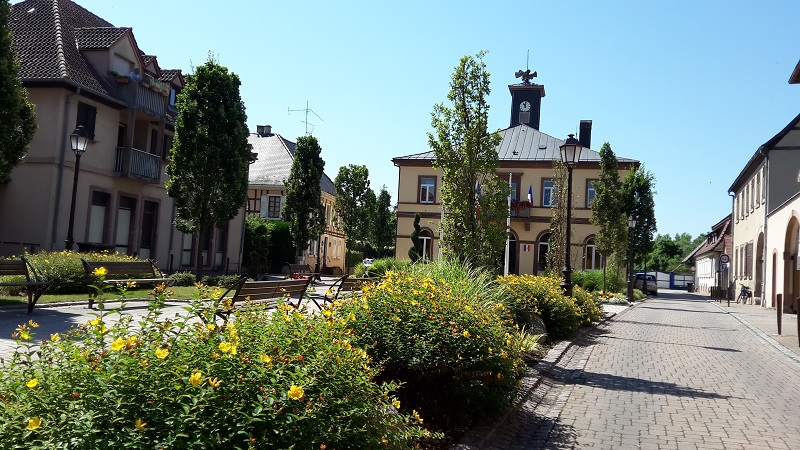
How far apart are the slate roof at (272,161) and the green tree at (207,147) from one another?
2520cm

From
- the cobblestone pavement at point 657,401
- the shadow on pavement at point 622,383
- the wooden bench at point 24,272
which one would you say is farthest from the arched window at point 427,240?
the shadow on pavement at point 622,383

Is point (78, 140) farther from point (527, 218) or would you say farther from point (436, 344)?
point (527, 218)

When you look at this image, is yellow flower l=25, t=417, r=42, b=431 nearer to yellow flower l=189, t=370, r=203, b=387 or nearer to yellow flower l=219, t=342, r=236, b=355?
yellow flower l=189, t=370, r=203, b=387

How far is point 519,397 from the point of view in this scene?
7.58 metres

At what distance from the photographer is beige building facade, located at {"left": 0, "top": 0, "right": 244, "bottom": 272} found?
918 inches

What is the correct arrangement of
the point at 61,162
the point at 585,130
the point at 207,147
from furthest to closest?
the point at 585,130 → the point at 61,162 → the point at 207,147

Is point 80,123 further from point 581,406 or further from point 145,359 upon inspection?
point 145,359

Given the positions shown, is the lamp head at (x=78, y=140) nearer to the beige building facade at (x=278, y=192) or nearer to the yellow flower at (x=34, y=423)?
the yellow flower at (x=34, y=423)

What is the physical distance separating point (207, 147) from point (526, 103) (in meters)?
39.1

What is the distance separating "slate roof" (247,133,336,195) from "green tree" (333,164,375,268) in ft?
5.85

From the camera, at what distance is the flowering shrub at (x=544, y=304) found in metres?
12.0

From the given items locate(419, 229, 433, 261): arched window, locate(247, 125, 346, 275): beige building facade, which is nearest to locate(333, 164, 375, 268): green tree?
locate(247, 125, 346, 275): beige building facade

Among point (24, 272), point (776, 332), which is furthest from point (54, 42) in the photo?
point (776, 332)

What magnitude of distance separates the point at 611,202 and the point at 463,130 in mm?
28395
